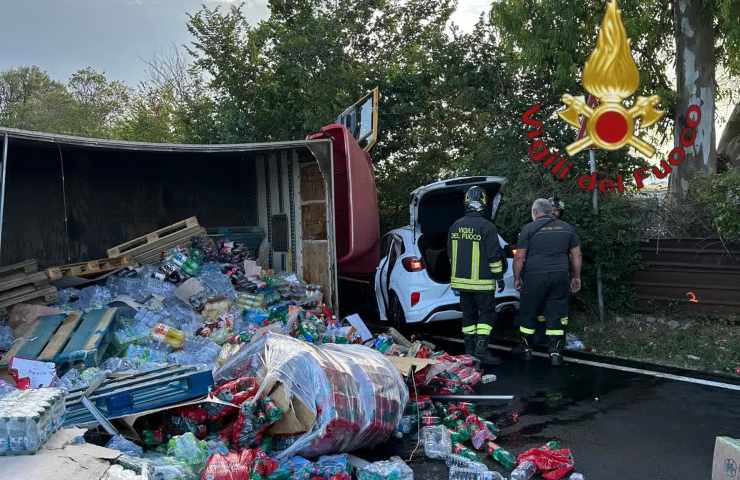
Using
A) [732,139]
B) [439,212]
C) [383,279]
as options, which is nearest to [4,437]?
[383,279]

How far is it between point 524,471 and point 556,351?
9.28ft

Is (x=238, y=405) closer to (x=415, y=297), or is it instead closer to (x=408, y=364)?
(x=408, y=364)

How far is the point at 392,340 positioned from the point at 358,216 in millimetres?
2148

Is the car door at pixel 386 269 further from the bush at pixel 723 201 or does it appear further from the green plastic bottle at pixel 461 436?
the bush at pixel 723 201

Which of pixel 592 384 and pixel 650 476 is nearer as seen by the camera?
pixel 650 476

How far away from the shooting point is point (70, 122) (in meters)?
26.2

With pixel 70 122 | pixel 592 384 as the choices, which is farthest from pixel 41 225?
pixel 70 122

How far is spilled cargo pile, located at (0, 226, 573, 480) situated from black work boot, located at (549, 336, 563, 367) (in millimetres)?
853

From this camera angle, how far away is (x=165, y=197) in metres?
9.52

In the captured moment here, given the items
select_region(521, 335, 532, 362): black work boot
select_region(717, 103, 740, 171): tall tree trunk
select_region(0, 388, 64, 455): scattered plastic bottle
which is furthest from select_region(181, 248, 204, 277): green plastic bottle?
select_region(717, 103, 740, 171): tall tree trunk

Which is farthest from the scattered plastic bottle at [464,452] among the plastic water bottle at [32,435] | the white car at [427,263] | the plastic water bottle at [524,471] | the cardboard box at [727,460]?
the white car at [427,263]

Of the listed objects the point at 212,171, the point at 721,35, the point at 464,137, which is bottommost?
the point at 212,171

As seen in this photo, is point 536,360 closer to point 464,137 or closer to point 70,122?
point 464,137

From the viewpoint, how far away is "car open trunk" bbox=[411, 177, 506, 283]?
7477 mm
